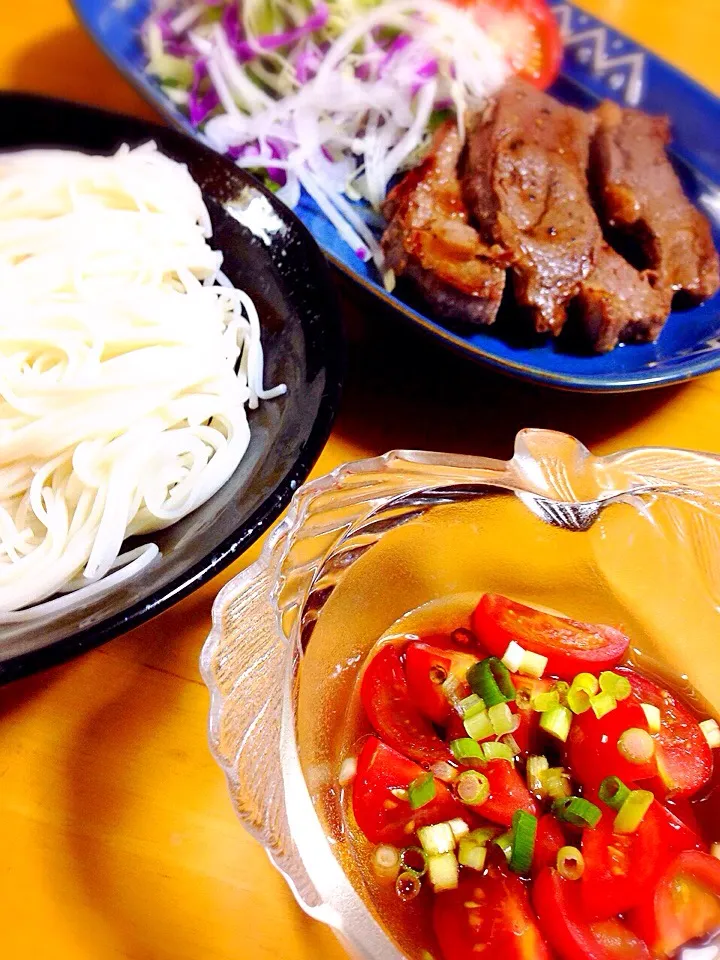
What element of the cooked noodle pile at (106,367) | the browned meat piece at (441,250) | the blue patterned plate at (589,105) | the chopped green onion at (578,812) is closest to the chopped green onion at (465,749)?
the chopped green onion at (578,812)

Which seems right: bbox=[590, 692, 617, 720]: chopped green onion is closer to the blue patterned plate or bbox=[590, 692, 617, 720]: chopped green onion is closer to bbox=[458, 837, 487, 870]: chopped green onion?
bbox=[458, 837, 487, 870]: chopped green onion

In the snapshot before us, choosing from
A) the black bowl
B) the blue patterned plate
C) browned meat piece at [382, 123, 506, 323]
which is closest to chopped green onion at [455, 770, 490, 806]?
the black bowl

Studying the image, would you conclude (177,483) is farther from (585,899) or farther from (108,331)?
(585,899)

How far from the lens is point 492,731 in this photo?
3.24 ft

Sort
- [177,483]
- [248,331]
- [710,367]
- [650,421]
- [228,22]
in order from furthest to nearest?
[228,22], [650,421], [710,367], [248,331], [177,483]

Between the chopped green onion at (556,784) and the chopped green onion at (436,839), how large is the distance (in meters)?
0.14

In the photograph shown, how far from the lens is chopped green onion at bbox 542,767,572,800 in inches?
38.8

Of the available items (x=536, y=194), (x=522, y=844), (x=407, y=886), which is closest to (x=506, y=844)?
(x=522, y=844)

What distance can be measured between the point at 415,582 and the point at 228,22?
69.0 inches

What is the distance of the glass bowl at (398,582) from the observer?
886 mm

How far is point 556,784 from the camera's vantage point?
987 millimetres

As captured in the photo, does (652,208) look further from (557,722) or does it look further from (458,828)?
(458,828)

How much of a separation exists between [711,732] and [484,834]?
A: 356 millimetres

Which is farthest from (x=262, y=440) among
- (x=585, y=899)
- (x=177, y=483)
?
(x=585, y=899)
